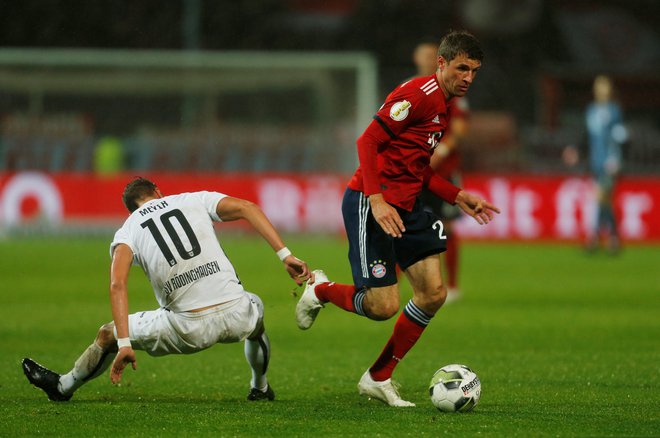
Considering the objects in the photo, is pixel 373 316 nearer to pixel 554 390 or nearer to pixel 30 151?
pixel 554 390

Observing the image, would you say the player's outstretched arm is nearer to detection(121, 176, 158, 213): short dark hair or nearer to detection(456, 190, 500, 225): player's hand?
detection(121, 176, 158, 213): short dark hair

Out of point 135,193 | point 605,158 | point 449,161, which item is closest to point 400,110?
point 135,193

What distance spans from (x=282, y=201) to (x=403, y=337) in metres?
14.6

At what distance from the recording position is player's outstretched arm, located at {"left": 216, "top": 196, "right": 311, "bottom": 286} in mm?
5637

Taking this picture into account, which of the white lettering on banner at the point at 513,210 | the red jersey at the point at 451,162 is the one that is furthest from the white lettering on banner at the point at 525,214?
the red jersey at the point at 451,162

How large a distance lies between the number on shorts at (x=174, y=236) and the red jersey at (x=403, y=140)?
36.8 inches

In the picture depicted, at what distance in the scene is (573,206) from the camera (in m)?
20.1

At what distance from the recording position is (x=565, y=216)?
20203 millimetres

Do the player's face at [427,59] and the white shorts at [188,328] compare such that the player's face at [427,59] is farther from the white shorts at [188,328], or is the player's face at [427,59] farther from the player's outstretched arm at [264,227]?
the white shorts at [188,328]

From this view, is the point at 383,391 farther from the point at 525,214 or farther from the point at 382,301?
the point at 525,214

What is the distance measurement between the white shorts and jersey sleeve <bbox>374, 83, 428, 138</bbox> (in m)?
1.21

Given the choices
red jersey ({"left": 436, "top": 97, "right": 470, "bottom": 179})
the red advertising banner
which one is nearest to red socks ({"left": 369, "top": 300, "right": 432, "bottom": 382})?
red jersey ({"left": 436, "top": 97, "right": 470, "bottom": 179})

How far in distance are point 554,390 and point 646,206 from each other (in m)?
14.4

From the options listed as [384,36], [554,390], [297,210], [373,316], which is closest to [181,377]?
[373,316]
